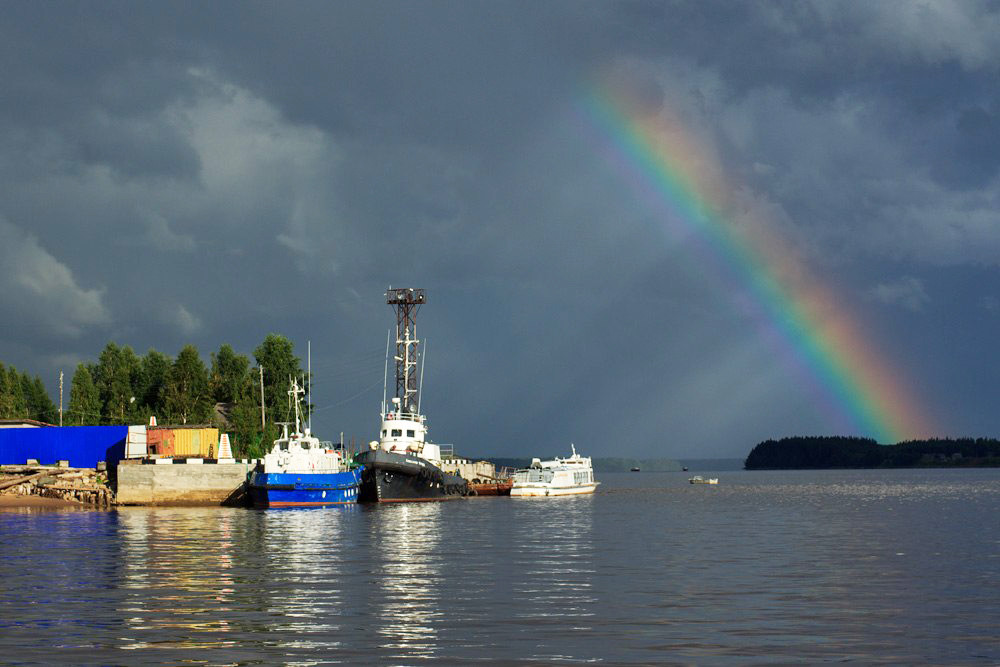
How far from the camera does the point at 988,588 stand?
40.6 metres

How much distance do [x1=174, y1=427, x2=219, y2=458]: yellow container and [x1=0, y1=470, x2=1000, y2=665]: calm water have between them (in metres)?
36.0

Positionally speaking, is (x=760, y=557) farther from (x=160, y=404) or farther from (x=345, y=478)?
(x=160, y=404)

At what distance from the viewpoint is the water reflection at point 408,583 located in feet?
95.2

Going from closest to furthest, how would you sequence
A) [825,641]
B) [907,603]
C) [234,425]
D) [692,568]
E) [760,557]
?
1. [825,641]
2. [907,603]
3. [692,568]
4. [760,557]
5. [234,425]

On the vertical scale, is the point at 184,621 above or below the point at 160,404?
below

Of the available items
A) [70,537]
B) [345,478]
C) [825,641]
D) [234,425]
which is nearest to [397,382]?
[234,425]

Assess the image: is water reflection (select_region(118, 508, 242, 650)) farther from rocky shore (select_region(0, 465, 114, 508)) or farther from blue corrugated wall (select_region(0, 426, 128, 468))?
blue corrugated wall (select_region(0, 426, 128, 468))

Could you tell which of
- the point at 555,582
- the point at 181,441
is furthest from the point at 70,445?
the point at 555,582

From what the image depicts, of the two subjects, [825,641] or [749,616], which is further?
[749,616]

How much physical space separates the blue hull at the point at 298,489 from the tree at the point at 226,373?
5038 cm

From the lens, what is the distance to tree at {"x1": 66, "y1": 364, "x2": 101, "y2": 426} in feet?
500

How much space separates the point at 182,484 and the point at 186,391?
49949mm

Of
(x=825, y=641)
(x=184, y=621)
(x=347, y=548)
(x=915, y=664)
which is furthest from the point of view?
(x=347, y=548)

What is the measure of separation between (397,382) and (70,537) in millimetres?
76014
